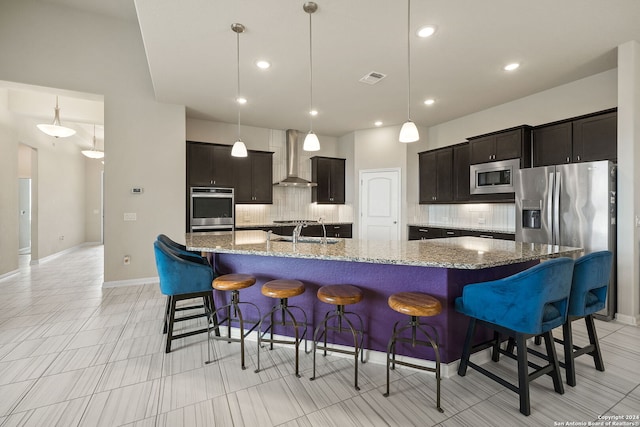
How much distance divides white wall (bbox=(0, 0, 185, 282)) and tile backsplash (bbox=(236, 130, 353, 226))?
163cm

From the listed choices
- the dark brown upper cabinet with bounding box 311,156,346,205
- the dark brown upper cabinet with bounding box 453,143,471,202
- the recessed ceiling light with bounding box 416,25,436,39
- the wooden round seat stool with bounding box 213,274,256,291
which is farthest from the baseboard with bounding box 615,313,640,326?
the dark brown upper cabinet with bounding box 311,156,346,205

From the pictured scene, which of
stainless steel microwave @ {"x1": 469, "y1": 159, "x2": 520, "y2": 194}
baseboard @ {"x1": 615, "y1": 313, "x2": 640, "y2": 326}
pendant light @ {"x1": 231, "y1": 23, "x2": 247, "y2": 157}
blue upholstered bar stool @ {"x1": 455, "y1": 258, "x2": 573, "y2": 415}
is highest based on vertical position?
pendant light @ {"x1": 231, "y1": 23, "x2": 247, "y2": 157}

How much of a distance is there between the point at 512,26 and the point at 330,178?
14.0ft

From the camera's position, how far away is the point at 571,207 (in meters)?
3.36

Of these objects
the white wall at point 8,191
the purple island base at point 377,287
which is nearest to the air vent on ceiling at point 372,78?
the purple island base at point 377,287

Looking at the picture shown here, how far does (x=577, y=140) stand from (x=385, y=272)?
334cm

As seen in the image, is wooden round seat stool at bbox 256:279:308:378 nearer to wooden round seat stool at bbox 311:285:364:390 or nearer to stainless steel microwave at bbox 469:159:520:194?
wooden round seat stool at bbox 311:285:364:390

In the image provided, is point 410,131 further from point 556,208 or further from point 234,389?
point 234,389

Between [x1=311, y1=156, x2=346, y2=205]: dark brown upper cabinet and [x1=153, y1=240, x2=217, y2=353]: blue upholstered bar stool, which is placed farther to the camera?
[x1=311, y1=156, x2=346, y2=205]: dark brown upper cabinet

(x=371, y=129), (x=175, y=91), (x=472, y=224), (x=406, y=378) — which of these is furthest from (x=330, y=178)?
(x=406, y=378)

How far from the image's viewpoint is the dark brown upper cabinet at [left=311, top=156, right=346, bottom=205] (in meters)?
6.50

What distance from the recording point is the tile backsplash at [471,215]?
16.0ft

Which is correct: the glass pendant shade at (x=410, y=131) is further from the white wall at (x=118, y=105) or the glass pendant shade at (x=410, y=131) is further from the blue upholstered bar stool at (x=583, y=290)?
the white wall at (x=118, y=105)

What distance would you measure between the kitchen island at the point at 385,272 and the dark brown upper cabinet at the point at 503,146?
7.35 feet
